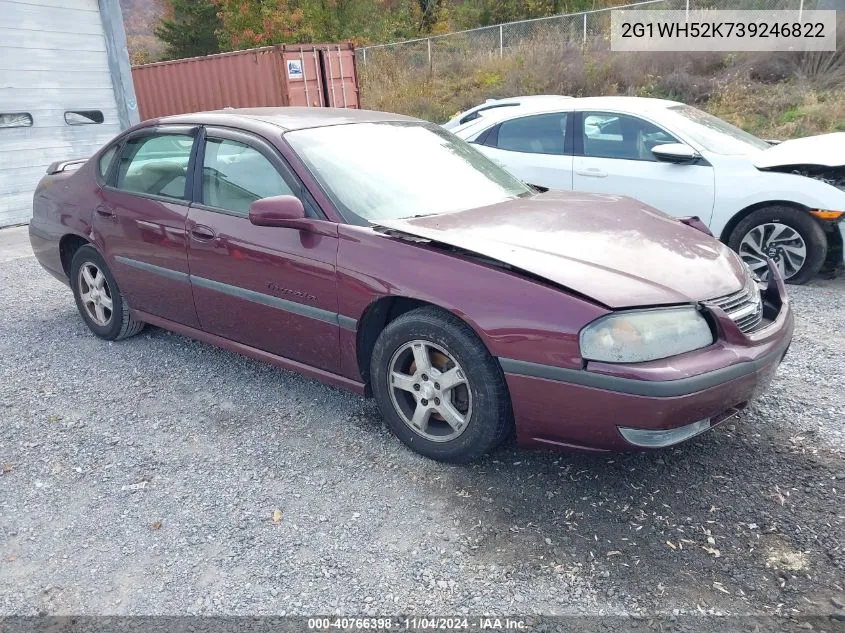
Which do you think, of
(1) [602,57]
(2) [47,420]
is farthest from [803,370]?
(1) [602,57]

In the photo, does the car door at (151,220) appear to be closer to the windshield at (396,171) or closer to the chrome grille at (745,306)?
the windshield at (396,171)

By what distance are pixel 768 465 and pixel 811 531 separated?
1.58ft

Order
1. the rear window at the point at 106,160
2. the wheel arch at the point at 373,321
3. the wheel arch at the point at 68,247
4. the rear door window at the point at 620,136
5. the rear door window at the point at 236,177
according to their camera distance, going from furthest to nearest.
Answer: the rear door window at the point at 620,136 → the wheel arch at the point at 68,247 → the rear window at the point at 106,160 → the rear door window at the point at 236,177 → the wheel arch at the point at 373,321

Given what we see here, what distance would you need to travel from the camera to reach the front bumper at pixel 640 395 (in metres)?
2.59

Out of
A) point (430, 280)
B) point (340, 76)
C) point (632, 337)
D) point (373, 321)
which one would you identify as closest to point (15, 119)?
point (340, 76)

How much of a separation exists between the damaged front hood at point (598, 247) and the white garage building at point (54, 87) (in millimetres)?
8378

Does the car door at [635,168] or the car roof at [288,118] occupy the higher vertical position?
the car roof at [288,118]

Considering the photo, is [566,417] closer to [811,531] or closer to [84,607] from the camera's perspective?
[811,531]

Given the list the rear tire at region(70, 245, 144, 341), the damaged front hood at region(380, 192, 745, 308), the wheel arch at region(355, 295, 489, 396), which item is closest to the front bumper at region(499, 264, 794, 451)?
the damaged front hood at region(380, 192, 745, 308)

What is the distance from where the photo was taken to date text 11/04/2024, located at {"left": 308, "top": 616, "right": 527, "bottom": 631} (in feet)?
7.47

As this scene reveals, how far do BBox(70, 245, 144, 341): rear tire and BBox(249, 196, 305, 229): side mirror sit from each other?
1.83 m

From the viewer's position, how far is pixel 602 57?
17.0m

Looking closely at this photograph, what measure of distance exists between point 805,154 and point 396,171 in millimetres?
3823

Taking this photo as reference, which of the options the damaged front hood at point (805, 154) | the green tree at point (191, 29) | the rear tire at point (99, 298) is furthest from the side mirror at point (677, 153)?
the green tree at point (191, 29)
